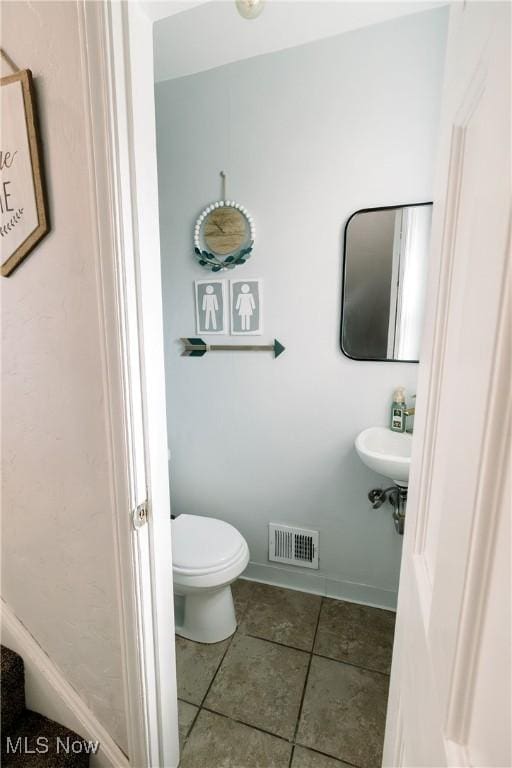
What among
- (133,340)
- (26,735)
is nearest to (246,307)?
(133,340)

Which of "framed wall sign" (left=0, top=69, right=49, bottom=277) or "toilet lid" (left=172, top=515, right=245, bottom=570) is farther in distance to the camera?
"toilet lid" (left=172, top=515, right=245, bottom=570)

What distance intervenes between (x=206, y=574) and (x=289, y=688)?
539 mm

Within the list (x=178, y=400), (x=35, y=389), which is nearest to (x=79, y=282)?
(x=35, y=389)

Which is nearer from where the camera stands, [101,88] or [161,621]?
[101,88]

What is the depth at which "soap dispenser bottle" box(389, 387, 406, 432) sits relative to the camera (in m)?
1.57

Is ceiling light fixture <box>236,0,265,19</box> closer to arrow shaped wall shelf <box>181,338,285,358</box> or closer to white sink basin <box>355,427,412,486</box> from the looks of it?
arrow shaped wall shelf <box>181,338,285,358</box>

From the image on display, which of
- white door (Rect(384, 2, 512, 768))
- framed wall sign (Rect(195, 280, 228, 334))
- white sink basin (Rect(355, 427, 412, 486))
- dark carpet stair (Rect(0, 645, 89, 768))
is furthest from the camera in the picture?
framed wall sign (Rect(195, 280, 228, 334))

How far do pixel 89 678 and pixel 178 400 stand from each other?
4.04 feet

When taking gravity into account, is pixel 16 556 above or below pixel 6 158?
below

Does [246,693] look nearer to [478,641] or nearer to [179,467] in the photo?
[179,467]

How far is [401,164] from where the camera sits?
1449 mm

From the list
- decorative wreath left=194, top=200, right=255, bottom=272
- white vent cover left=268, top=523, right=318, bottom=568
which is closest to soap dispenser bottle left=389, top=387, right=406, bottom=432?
white vent cover left=268, top=523, right=318, bottom=568

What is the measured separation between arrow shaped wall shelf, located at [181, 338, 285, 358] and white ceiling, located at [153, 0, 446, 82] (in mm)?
1256

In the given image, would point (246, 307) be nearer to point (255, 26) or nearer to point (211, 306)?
point (211, 306)
